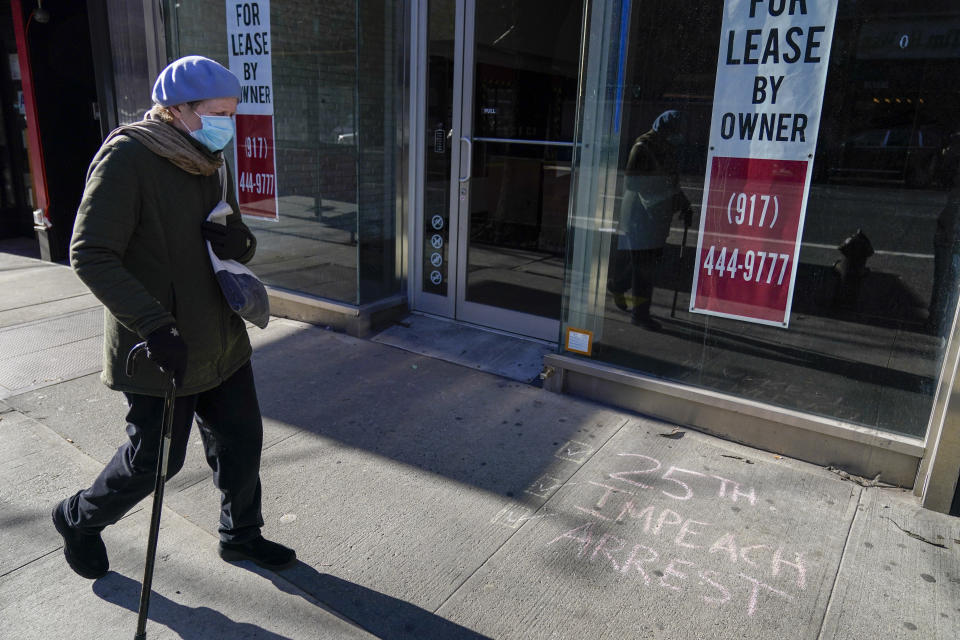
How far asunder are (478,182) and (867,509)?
3.41 m

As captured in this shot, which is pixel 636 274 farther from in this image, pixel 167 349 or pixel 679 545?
pixel 167 349

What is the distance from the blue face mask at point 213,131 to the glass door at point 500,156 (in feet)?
9.75

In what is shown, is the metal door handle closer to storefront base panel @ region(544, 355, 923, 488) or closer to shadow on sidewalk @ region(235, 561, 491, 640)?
storefront base panel @ region(544, 355, 923, 488)

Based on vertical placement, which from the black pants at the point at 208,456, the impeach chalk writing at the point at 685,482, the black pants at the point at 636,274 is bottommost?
the impeach chalk writing at the point at 685,482

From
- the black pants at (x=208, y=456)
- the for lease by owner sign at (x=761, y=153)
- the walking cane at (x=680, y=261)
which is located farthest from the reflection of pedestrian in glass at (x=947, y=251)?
the black pants at (x=208, y=456)

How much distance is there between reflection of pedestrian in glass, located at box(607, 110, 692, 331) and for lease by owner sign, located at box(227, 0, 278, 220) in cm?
317

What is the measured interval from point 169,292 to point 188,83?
28.2 inches

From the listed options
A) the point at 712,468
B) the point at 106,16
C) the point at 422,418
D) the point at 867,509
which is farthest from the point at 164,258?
the point at 106,16

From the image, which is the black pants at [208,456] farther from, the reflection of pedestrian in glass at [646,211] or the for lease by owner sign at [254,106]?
the for lease by owner sign at [254,106]

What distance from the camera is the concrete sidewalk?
8.62ft

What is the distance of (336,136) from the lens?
18.3 ft

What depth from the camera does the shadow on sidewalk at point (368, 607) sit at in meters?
2.56

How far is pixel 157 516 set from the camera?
2.32 m

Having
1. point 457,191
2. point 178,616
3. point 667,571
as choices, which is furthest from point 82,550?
point 457,191
